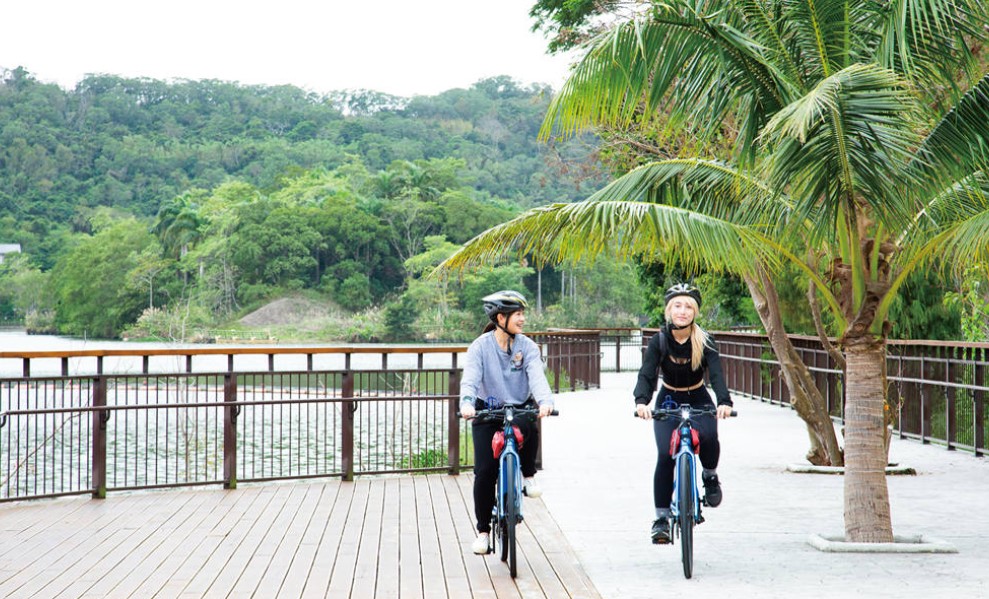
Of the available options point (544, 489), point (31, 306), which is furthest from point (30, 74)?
point (544, 489)

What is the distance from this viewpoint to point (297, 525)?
27.3 feet

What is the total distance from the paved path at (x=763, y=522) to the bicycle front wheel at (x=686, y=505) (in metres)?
0.13

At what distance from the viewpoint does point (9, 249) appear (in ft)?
338

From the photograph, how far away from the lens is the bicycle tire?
6.45 meters

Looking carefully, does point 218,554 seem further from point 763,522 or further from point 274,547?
point 763,522

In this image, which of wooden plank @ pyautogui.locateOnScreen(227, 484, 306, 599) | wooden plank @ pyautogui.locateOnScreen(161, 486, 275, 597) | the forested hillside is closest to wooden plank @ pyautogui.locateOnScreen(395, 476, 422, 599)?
wooden plank @ pyautogui.locateOnScreen(227, 484, 306, 599)

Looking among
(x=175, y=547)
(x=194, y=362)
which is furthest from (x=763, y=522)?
(x=194, y=362)

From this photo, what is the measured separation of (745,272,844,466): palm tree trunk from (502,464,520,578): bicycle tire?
566cm

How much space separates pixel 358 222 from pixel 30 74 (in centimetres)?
6989

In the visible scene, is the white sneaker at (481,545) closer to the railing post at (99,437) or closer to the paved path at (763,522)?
the paved path at (763,522)

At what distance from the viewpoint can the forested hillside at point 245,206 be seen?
89.2 metres

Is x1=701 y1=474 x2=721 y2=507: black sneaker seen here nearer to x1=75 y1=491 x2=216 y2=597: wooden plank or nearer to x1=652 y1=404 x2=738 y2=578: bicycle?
x1=652 y1=404 x2=738 y2=578: bicycle

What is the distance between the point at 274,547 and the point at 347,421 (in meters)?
3.42

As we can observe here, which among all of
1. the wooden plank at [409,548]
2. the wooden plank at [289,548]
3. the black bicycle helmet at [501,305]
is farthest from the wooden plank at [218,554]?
the black bicycle helmet at [501,305]
